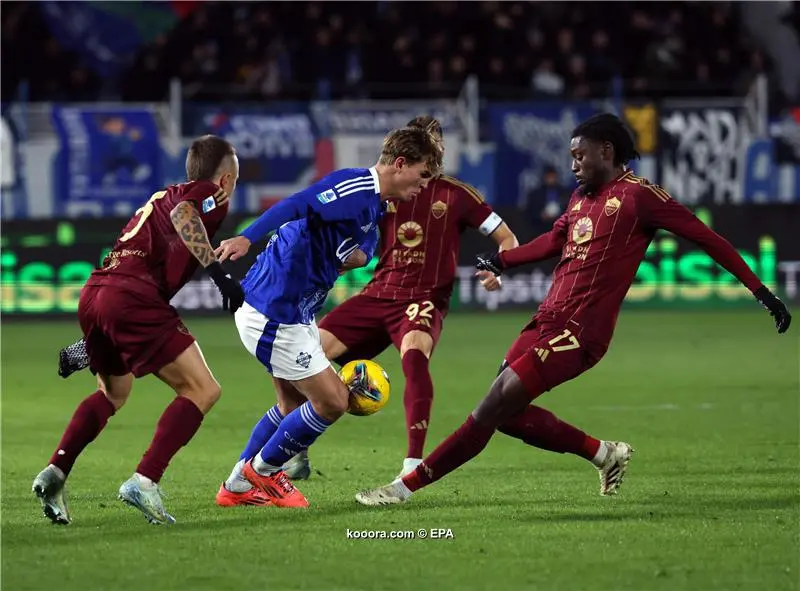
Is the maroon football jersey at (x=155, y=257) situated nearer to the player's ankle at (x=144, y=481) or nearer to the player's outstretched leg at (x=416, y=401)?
the player's ankle at (x=144, y=481)

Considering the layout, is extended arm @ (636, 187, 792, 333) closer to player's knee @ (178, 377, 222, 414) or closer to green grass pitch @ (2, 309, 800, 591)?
green grass pitch @ (2, 309, 800, 591)

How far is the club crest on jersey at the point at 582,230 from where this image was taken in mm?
7418

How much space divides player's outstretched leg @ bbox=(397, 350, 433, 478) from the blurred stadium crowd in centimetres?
1416

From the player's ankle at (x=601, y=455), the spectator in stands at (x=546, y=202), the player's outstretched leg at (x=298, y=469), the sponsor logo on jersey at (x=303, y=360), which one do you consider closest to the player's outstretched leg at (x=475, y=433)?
the player's ankle at (x=601, y=455)

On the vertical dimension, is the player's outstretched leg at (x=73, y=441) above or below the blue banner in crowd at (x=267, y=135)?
below

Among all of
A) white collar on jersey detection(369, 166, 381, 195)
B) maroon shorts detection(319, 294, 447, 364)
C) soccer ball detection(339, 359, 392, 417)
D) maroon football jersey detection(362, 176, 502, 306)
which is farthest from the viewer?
maroon football jersey detection(362, 176, 502, 306)

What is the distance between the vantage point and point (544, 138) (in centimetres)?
2177

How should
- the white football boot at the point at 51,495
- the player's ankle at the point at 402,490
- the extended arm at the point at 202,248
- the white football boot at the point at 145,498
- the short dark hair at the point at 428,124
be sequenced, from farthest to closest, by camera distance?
the short dark hair at the point at 428,124
the player's ankle at the point at 402,490
the white football boot at the point at 51,495
the white football boot at the point at 145,498
the extended arm at the point at 202,248

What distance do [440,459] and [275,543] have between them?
46.6 inches

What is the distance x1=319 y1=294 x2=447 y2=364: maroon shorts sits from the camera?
8734mm

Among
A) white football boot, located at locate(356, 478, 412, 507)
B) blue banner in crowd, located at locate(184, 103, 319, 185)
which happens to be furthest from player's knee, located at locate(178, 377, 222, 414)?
blue banner in crowd, located at locate(184, 103, 319, 185)

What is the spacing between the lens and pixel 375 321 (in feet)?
28.9

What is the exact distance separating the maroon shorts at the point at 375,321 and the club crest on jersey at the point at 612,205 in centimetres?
169

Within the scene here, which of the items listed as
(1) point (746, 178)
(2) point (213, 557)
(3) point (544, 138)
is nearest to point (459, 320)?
(3) point (544, 138)
